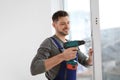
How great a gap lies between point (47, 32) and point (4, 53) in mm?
552

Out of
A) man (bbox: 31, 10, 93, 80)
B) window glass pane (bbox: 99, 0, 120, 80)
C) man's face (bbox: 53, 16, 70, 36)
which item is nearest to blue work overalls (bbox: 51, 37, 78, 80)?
man (bbox: 31, 10, 93, 80)

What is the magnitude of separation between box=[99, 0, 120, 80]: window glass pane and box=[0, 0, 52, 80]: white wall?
57cm

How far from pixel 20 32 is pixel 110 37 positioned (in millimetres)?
891

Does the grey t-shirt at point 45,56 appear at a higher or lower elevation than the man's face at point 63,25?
lower

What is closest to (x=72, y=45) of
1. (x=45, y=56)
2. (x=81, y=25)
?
(x=45, y=56)

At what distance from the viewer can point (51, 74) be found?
157 centimetres

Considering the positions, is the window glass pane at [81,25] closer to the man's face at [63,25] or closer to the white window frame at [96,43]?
the white window frame at [96,43]

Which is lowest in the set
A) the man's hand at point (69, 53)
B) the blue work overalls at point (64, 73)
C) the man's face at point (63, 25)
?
the blue work overalls at point (64, 73)

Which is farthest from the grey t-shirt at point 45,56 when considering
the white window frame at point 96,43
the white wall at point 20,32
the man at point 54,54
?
the white window frame at point 96,43

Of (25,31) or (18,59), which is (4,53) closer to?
(18,59)

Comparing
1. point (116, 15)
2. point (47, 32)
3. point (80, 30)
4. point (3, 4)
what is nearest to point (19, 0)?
point (3, 4)

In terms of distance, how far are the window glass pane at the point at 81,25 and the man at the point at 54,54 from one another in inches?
21.0

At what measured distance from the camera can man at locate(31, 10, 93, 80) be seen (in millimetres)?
1377

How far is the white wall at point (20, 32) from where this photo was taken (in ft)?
6.23
